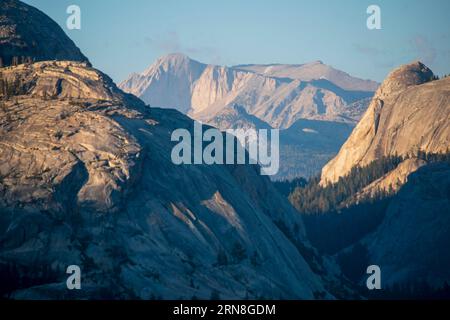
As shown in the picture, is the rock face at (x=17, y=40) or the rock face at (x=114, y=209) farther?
the rock face at (x=17, y=40)

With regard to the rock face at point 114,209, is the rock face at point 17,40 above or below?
above

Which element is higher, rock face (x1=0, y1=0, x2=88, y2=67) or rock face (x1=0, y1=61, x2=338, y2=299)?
rock face (x1=0, y1=0, x2=88, y2=67)

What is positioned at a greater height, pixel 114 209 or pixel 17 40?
pixel 17 40

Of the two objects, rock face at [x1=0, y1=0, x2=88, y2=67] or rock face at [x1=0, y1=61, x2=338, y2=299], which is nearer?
rock face at [x1=0, y1=61, x2=338, y2=299]

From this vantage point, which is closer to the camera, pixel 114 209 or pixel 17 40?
pixel 114 209
